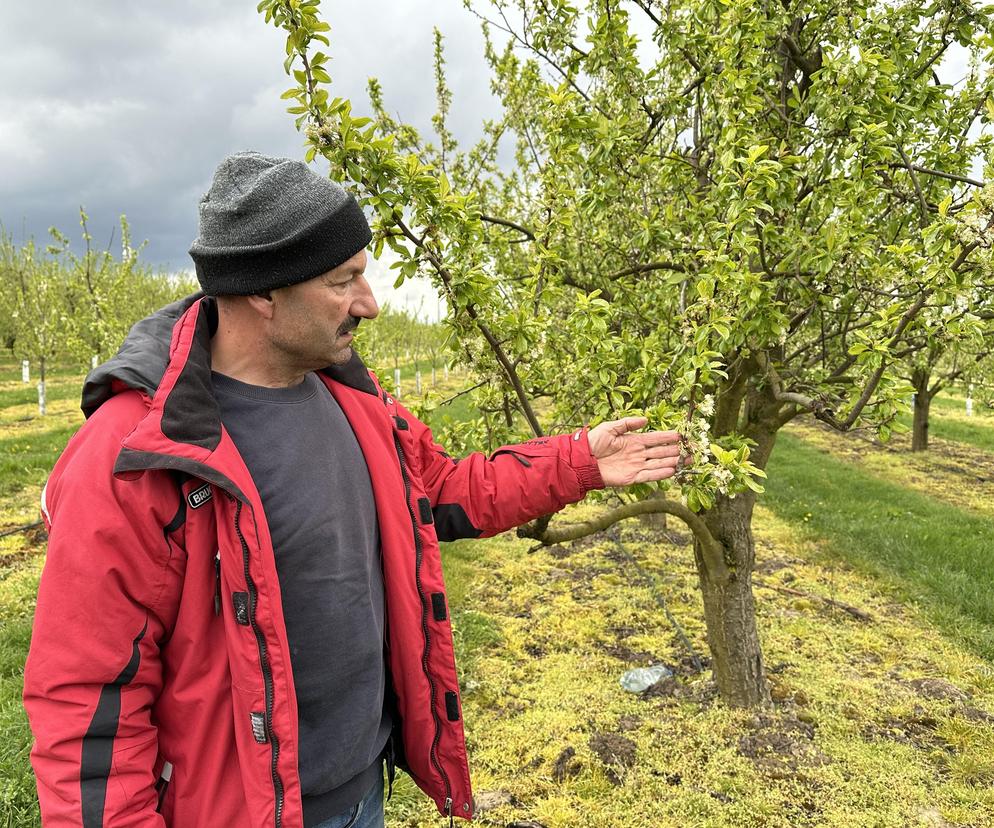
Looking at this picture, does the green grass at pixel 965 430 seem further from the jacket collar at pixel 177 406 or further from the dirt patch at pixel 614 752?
the jacket collar at pixel 177 406

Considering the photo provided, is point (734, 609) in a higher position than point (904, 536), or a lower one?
higher

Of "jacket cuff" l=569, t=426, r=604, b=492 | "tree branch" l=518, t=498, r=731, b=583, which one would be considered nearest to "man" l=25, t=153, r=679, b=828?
"jacket cuff" l=569, t=426, r=604, b=492

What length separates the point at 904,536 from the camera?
8852 mm

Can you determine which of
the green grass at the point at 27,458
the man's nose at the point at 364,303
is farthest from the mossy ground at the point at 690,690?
the man's nose at the point at 364,303

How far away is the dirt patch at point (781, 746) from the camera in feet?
14.2

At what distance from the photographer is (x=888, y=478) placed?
42.5ft

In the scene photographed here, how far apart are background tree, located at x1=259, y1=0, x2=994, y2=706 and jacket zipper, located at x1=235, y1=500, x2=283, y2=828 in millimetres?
1366

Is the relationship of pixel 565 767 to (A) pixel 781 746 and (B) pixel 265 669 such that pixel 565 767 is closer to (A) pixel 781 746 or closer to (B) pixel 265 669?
(A) pixel 781 746

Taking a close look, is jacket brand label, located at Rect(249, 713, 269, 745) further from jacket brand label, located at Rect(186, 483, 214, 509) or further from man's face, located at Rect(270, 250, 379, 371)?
man's face, located at Rect(270, 250, 379, 371)

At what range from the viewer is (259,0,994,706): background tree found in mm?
2596

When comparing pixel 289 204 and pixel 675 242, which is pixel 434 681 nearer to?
pixel 289 204

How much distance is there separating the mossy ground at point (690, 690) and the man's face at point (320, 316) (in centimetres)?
320

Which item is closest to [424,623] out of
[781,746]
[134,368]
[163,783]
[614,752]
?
[163,783]

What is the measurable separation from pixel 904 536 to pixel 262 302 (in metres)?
9.72
